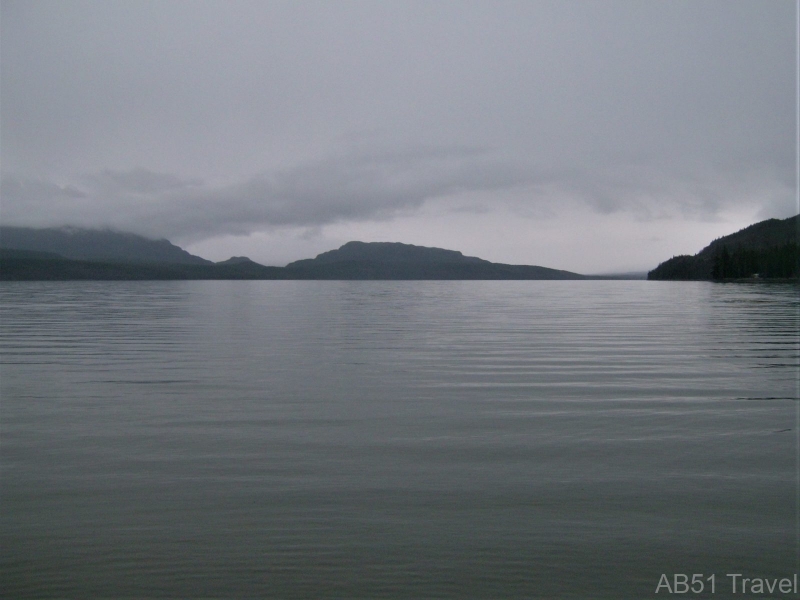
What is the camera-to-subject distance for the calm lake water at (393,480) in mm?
7270

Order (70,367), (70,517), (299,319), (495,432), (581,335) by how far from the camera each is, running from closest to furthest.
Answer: (70,517) → (495,432) → (70,367) → (581,335) → (299,319)

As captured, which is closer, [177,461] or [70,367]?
[177,461]

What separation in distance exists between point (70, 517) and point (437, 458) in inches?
219

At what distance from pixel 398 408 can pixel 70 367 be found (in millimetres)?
13187

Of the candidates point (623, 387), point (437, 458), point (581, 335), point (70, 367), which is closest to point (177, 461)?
point (437, 458)

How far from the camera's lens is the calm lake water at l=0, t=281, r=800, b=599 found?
23.9ft

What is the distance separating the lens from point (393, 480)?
10.0m

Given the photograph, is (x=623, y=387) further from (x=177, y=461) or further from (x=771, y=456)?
(x=177, y=461)

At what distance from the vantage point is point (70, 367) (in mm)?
22500

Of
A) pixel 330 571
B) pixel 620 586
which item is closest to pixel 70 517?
pixel 330 571

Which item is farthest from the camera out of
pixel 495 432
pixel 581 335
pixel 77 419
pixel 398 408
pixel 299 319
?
pixel 299 319

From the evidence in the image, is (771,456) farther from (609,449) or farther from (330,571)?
(330,571)

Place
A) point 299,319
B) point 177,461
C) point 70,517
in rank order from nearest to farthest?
point 70,517
point 177,461
point 299,319

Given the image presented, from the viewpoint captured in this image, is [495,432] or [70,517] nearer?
[70,517]
